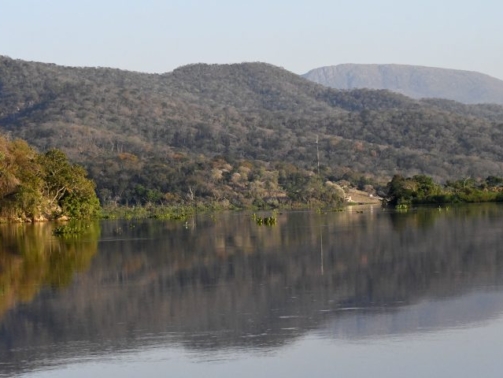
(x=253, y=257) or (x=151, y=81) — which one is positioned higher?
(x=151, y=81)

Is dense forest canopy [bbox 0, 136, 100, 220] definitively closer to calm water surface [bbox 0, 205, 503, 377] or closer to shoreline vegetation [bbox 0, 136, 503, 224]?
shoreline vegetation [bbox 0, 136, 503, 224]

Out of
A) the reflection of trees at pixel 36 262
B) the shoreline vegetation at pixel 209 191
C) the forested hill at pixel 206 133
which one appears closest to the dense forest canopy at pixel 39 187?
the shoreline vegetation at pixel 209 191

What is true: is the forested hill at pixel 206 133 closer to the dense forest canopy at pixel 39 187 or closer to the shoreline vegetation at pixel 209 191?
the shoreline vegetation at pixel 209 191

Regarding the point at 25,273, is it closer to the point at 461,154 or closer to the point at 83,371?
the point at 83,371

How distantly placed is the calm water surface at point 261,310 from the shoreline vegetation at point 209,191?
649 inches

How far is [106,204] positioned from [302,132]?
53611 mm

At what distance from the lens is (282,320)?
14539mm

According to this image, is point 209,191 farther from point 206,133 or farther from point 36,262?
point 36,262

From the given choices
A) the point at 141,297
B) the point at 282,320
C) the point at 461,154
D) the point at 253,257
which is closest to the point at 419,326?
the point at 282,320

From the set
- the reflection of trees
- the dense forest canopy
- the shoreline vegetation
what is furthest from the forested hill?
the reflection of trees

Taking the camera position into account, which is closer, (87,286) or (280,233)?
(87,286)

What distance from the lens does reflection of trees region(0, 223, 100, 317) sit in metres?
19.6

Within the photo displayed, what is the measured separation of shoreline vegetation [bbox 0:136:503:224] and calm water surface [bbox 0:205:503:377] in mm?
16488

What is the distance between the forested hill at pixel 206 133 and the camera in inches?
3322
